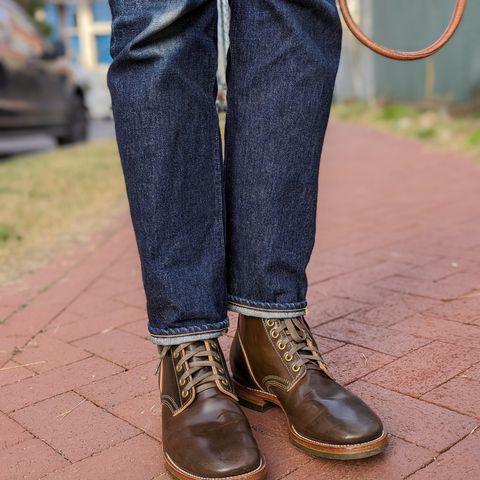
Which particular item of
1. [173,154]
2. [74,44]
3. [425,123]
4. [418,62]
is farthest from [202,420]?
[74,44]

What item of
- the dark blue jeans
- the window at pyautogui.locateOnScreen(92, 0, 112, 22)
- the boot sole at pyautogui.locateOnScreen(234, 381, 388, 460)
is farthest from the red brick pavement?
the window at pyautogui.locateOnScreen(92, 0, 112, 22)

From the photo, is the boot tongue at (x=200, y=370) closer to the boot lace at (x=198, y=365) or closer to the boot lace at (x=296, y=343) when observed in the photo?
the boot lace at (x=198, y=365)

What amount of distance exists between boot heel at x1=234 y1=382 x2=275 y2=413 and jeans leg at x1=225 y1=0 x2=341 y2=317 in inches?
7.1

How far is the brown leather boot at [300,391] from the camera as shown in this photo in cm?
132

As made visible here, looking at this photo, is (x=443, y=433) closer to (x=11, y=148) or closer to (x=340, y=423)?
(x=340, y=423)

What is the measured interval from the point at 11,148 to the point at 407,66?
489 cm

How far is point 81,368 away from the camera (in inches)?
72.1

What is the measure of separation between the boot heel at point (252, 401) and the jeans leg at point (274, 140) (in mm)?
181

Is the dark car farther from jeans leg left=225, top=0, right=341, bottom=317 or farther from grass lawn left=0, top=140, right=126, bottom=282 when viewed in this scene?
jeans leg left=225, top=0, right=341, bottom=317

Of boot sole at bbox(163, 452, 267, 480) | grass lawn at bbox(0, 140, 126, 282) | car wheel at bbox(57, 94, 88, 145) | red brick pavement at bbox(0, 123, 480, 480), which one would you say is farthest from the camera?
car wheel at bbox(57, 94, 88, 145)

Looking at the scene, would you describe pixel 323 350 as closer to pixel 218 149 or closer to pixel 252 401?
pixel 252 401

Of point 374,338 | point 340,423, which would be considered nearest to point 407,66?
point 374,338

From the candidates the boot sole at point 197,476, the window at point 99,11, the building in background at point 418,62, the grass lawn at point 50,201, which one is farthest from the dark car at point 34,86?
the window at point 99,11

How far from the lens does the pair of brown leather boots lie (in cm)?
128
